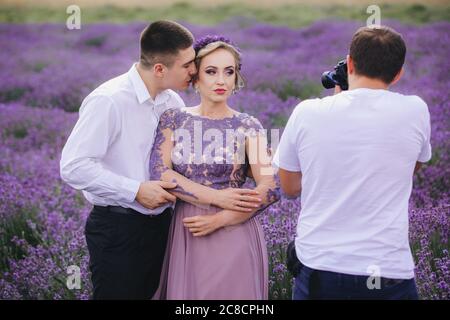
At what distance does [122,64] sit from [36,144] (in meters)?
2.40

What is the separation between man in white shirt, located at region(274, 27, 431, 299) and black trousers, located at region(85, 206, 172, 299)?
93 cm

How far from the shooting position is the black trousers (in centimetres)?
306

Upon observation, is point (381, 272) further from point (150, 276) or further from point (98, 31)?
point (98, 31)

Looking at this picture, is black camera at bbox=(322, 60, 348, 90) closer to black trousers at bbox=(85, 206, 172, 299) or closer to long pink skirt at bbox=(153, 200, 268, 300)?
long pink skirt at bbox=(153, 200, 268, 300)

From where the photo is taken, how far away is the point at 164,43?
3.12 m

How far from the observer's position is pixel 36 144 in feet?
21.9

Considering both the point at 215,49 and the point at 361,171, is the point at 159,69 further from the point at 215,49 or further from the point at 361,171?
the point at 361,171

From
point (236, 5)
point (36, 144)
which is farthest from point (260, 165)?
point (236, 5)

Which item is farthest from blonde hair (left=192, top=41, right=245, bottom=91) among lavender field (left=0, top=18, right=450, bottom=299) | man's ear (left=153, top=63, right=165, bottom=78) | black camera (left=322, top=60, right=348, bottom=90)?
lavender field (left=0, top=18, right=450, bottom=299)

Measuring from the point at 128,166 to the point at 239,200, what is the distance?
0.57 metres

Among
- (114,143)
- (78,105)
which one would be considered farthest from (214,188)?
(78,105)

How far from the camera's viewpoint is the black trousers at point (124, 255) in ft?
10.0

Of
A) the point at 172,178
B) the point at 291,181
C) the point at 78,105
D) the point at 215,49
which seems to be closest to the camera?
the point at 291,181

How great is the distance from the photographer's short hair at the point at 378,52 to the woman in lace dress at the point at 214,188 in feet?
2.33
